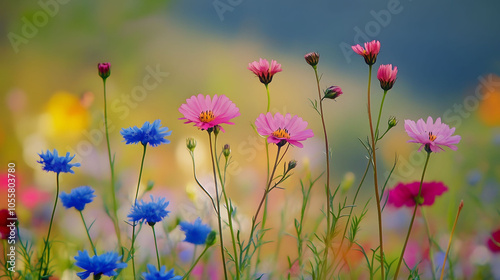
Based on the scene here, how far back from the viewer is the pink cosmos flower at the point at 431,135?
0.51m

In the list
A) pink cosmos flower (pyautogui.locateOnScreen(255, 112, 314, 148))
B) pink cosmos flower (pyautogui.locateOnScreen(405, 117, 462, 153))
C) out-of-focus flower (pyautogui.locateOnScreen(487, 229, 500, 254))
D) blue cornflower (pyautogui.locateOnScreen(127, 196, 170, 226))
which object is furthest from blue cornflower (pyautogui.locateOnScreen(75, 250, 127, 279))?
out-of-focus flower (pyautogui.locateOnScreen(487, 229, 500, 254))

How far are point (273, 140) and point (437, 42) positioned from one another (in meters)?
0.80

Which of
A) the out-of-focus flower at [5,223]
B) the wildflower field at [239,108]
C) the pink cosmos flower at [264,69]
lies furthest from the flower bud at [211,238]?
the wildflower field at [239,108]

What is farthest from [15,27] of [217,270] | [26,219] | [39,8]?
[217,270]

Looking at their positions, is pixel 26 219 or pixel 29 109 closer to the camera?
pixel 26 219

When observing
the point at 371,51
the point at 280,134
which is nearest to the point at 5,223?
the point at 280,134

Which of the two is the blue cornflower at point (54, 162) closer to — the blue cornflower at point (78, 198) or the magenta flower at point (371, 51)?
the blue cornflower at point (78, 198)

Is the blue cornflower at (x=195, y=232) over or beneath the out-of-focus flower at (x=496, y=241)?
beneath

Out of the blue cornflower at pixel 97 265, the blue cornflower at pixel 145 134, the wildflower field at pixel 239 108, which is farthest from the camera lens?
the wildflower field at pixel 239 108

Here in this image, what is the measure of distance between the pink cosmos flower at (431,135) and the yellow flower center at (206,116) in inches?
7.8

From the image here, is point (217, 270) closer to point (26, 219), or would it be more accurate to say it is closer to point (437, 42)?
point (26, 219)

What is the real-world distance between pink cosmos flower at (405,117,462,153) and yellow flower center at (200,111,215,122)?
7.8 inches

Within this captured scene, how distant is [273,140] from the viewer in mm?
519

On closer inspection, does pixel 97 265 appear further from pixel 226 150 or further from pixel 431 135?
pixel 431 135
